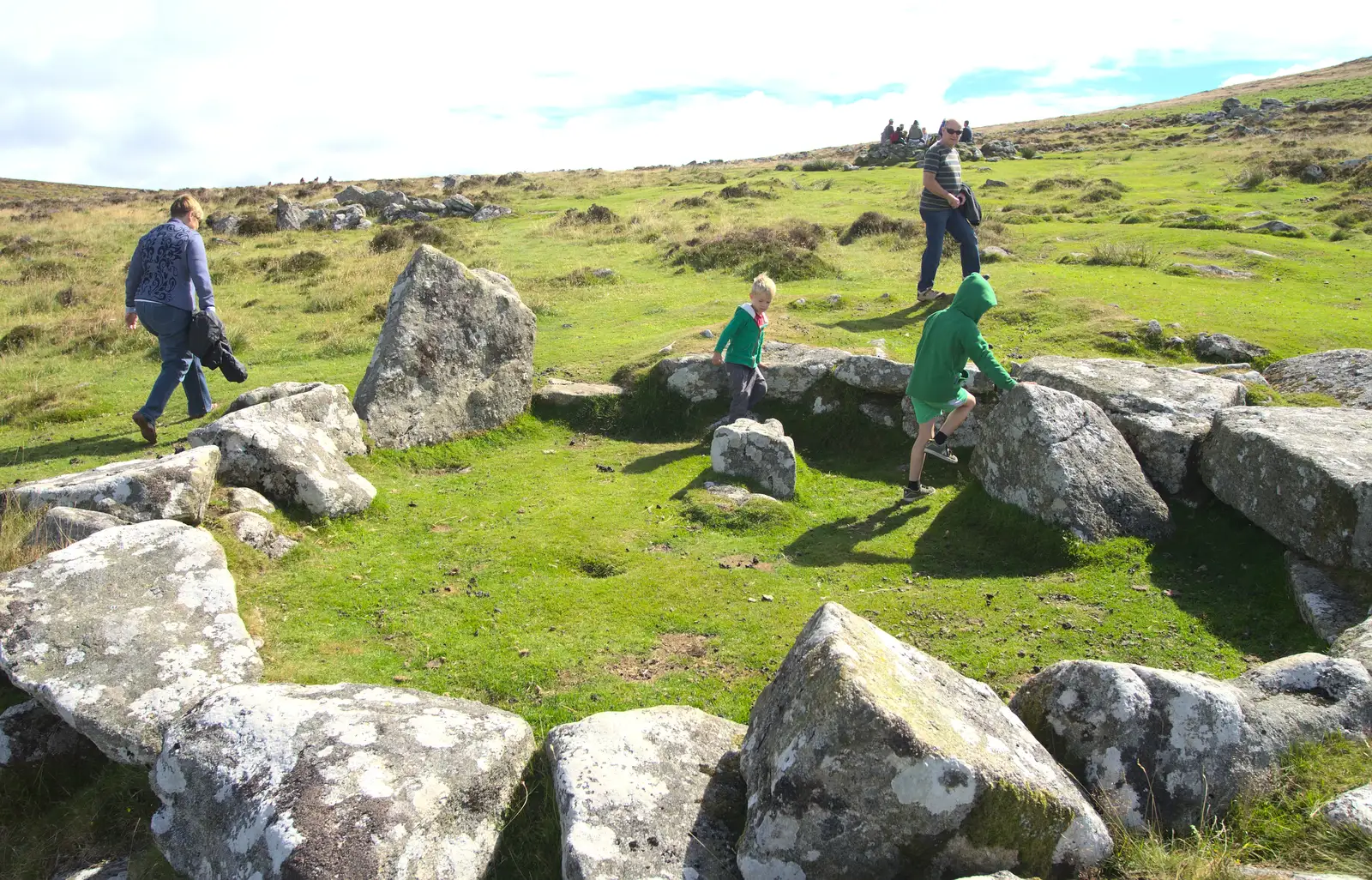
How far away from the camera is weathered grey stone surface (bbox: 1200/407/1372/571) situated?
305 inches

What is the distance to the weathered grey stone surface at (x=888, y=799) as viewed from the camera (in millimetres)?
4391

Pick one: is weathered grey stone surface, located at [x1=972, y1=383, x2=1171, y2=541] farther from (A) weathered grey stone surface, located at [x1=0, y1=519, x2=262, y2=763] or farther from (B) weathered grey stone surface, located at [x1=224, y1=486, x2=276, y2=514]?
(B) weathered grey stone surface, located at [x1=224, y1=486, x2=276, y2=514]

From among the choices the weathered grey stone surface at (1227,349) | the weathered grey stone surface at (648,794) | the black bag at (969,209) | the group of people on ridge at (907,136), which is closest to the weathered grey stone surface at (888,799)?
the weathered grey stone surface at (648,794)

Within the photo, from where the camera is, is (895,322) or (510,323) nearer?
(510,323)

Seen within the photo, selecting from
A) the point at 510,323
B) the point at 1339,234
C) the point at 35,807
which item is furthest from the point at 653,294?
the point at 1339,234

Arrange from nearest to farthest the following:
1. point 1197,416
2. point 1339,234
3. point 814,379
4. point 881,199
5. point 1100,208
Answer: point 1197,416 → point 814,379 → point 1339,234 → point 1100,208 → point 881,199

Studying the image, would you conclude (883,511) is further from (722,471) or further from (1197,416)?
(1197,416)

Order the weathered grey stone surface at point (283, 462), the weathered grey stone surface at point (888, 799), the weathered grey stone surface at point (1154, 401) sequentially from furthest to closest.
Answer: the weathered grey stone surface at point (1154, 401) → the weathered grey stone surface at point (283, 462) → the weathered grey stone surface at point (888, 799)

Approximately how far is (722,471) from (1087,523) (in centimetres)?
421

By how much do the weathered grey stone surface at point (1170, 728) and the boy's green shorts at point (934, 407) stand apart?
5.13 metres

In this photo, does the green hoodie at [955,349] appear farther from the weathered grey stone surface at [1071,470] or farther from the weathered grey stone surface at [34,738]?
the weathered grey stone surface at [34,738]

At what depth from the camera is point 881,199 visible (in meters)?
35.5

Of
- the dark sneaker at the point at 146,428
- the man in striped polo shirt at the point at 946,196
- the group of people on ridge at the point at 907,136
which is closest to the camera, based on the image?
the dark sneaker at the point at 146,428

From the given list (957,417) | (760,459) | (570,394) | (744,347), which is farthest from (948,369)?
(570,394)
